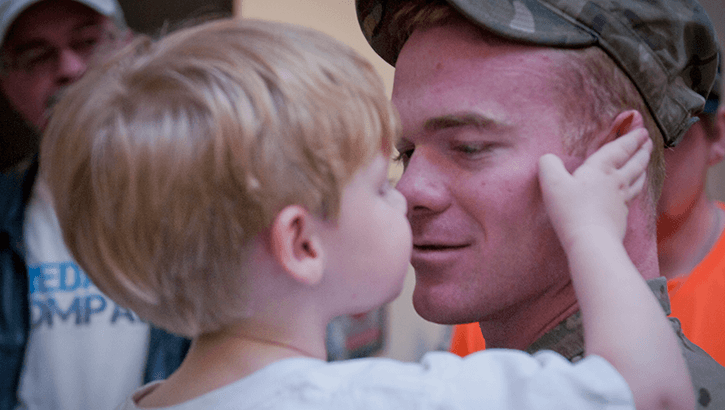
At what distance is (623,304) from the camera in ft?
2.53

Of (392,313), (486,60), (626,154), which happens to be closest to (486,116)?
(486,60)

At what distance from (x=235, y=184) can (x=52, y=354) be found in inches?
53.6

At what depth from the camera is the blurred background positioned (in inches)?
104

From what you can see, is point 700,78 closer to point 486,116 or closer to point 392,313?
point 486,116

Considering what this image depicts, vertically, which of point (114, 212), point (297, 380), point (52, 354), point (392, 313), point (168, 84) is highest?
point (168, 84)

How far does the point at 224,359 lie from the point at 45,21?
5.74 feet

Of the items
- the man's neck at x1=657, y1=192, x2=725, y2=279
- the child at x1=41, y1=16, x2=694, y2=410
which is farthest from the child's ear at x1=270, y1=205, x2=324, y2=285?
the man's neck at x1=657, y1=192, x2=725, y2=279

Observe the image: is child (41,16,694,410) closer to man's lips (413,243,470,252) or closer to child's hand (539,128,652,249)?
child's hand (539,128,652,249)

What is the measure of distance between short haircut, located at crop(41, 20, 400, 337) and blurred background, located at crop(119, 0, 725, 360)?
5.47ft

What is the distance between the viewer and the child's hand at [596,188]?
87cm

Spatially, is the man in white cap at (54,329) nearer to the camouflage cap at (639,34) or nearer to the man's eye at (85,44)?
the man's eye at (85,44)

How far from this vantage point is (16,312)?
174 cm

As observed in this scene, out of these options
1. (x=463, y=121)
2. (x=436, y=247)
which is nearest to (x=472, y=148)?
(x=463, y=121)

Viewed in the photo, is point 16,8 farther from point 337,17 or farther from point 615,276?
point 615,276
